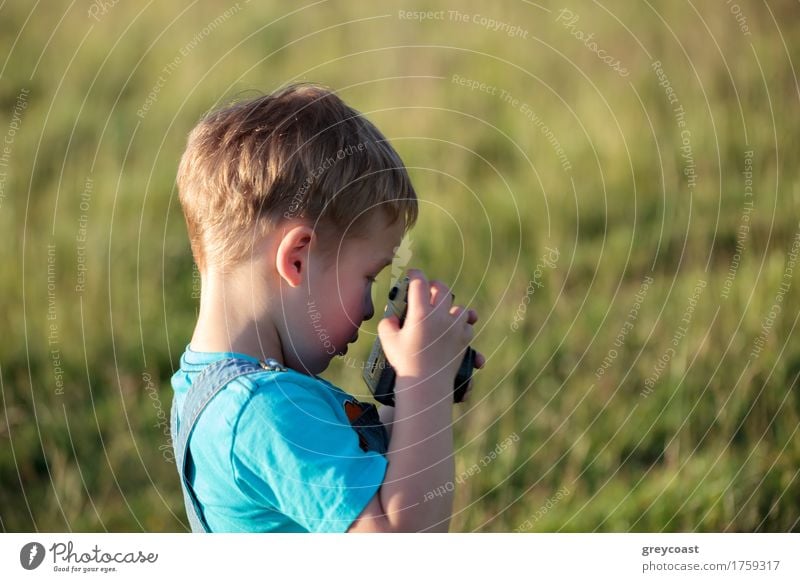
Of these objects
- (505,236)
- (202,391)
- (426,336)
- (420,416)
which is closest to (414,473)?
(420,416)

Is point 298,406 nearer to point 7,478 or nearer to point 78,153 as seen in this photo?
point 7,478

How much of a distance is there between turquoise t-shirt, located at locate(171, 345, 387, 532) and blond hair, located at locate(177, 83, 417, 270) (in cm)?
22

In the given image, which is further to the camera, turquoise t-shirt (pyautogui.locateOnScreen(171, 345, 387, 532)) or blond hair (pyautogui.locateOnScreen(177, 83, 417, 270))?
blond hair (pyautogui.locateOnScreen(177, 83, 417, 270))

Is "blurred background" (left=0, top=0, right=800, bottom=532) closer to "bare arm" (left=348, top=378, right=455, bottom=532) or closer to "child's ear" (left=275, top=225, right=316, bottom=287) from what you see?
"child's ear" (left=275, top=225, right=316, bottom=287)

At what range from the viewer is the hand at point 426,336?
135 cm

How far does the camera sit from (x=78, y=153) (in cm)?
319

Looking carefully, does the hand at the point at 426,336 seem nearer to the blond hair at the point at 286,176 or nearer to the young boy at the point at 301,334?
the young boy at the point at 301,334

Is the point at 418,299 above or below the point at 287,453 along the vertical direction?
above

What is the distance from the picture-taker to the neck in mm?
1366

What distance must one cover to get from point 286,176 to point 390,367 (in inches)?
11.6

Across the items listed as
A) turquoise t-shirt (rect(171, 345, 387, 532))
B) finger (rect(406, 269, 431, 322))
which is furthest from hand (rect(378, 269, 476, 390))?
turquoise t-shirt (rect(171, 345, 387, 532))

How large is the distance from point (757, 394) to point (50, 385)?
1.64m

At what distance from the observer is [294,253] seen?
4.53ft

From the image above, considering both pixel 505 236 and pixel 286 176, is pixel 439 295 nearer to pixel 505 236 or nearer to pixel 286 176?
pixel 286 176
